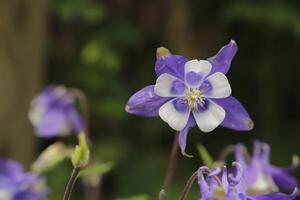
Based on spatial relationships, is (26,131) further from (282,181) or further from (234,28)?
(282,181)

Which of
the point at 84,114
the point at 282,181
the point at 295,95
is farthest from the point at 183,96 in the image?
the point at 295,95

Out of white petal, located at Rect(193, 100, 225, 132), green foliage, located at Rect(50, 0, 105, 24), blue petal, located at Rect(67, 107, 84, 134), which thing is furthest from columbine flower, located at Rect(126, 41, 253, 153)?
green foliage, located at Rect(50, 0, 105, 24)

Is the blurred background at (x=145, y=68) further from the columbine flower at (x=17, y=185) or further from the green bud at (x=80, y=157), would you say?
the green bud at (x=80, y=157)

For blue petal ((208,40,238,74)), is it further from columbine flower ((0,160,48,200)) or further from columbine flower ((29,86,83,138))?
columbine flower ((29,86,83,138))

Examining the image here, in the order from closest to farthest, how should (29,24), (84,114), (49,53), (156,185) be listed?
(84,114) < (29,24) < (156,185) < (49,53)

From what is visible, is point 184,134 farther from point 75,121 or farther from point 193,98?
point 75,121

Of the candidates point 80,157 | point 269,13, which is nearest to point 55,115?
point 80,157
